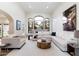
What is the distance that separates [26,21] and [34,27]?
1365 millimetres

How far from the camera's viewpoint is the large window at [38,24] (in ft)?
49.7

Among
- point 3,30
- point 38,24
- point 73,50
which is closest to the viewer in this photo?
point 73,50

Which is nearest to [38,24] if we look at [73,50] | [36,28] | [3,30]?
[36,28]

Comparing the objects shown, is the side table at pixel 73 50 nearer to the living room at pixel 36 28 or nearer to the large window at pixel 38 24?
the living room at pixel 36 28

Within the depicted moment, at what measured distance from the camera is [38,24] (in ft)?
50.0

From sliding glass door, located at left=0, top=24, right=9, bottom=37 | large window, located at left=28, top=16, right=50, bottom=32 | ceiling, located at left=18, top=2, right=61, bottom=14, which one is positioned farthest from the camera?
large window, located at left=28, top=16, right=50, bottom=32

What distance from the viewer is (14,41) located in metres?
6.66

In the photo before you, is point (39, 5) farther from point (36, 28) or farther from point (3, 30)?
point (3, 30)

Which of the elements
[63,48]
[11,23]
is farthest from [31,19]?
[63,48]

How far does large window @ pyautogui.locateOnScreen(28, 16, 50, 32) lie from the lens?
597 inches

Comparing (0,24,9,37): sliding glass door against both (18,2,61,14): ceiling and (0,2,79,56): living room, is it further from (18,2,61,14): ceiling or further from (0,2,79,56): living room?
(18,2,61,14): ceiling

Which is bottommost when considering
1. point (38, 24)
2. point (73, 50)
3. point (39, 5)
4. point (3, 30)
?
point (73, 50)

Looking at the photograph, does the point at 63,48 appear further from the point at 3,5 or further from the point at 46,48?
the point at 3,5

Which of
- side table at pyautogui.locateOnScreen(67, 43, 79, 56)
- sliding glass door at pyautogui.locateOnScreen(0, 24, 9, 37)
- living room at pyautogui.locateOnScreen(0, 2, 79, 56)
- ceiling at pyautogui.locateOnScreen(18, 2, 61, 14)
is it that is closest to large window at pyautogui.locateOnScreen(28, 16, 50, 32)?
living room at pyautogui.locateOnScreen(0, 2, 79, 56)
